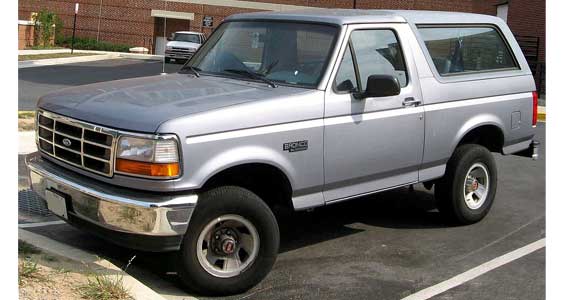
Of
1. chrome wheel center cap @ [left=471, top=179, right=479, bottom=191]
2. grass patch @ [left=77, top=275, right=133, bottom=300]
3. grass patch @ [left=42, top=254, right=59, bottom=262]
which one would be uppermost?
chrome wheel center cap @ [left=471, top=179, right=479, bottom=191]

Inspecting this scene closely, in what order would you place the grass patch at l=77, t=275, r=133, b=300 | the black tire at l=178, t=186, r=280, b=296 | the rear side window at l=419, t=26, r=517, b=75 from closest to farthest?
the grass patch at l=77, t=275, r=133, b=300 → the black tire at l=178, t=186, r=280, b=296 → the rear side window at l=419, t=26, r=517, b=75

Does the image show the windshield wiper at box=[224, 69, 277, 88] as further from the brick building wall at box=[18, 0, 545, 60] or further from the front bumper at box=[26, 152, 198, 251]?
the brick building wall at box=[18, 0, 545, 60]

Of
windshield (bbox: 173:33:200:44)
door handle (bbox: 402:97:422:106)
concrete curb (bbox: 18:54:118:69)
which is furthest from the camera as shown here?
windshield (bbox: 173:33:200:44)

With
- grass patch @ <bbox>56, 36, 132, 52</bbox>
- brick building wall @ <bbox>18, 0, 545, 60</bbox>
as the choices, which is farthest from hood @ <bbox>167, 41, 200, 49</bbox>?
brick building wall @ <bbox>18, 0, 545, 60</bbox>

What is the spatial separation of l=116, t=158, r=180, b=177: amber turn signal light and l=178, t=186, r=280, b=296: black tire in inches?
12.7

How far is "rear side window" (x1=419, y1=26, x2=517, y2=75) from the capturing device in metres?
6.29

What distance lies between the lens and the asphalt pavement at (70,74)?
17891 millimetres

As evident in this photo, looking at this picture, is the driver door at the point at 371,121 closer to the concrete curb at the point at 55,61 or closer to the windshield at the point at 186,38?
the concrete curb at the point at 55,61

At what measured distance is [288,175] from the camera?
484 cm

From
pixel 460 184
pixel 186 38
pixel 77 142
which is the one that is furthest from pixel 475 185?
pixel 186 38

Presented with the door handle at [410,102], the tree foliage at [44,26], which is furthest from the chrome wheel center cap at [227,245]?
the tree foliage at [44,26]

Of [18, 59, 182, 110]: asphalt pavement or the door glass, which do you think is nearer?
the door glass

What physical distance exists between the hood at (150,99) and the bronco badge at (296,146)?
378 mm

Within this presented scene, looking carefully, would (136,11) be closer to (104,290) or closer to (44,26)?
(44,26)
